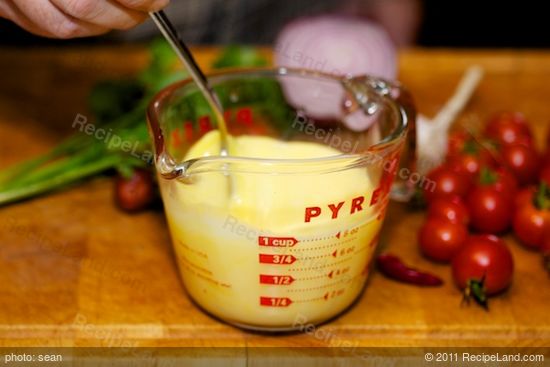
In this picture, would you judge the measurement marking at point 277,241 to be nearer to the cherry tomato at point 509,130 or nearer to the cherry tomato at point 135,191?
the cherry tomato at point 135,191

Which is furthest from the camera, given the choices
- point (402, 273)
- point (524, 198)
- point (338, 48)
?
point (338, 48)

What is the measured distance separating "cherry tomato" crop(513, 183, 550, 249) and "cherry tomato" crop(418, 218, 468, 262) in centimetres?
10

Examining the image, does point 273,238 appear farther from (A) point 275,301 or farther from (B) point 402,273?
(B) point 402,273

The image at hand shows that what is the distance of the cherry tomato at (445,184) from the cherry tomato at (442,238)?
0.11 metres

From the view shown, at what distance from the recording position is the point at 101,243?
138cm

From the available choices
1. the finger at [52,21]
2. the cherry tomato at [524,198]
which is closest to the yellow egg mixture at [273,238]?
the finger at [52,21]

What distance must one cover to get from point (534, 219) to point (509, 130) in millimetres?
305

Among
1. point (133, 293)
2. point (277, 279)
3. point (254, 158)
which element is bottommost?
point (133, 293)

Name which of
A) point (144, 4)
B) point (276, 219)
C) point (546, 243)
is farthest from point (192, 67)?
point (546, 243)

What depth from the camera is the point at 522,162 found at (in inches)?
59.9

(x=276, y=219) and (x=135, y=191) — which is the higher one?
(x=276, y=219)

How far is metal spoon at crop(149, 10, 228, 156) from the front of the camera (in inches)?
44.7

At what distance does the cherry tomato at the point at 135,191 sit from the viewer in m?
1.43

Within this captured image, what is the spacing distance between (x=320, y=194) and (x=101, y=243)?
446 mm
